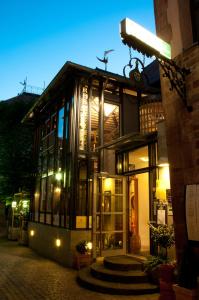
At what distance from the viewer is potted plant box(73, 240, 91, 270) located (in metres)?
9.76

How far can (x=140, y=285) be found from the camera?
737 centimetres

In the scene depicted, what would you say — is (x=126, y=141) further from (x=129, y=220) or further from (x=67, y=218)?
(x=67, y=218)

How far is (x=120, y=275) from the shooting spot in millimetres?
7684

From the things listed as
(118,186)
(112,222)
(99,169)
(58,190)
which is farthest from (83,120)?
(112,222)

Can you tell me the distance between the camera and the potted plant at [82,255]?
32.0ft

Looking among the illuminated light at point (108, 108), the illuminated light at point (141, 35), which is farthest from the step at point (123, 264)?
the illuminated light at point (108, 108)

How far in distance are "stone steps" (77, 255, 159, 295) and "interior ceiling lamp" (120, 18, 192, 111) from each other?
4716 millimetres

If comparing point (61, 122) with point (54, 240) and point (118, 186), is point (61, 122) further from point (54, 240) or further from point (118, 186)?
point (54, 240)

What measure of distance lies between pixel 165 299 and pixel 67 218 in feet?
19.9

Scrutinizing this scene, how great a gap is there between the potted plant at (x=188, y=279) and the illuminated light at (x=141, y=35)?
3.43 m

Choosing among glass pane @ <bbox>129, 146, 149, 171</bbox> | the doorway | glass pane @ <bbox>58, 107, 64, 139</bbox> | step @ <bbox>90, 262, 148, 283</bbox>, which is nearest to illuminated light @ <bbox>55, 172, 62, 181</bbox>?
glass pane @ <bbox>58, 107, 64, 139</bbox>

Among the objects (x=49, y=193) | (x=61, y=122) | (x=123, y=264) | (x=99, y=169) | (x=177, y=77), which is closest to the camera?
(x=177, y=77)

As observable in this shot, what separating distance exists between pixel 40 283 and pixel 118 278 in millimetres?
2214

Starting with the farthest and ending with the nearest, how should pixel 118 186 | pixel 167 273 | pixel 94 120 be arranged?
pixel 94 120
pixel 118 186
pixel 167 273
